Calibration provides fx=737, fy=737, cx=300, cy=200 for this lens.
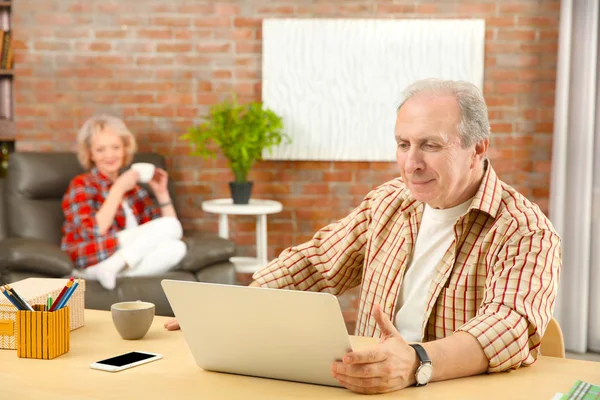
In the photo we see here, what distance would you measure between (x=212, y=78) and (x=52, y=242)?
4.32 ft

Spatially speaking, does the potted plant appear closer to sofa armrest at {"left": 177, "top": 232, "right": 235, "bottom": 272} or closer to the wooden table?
sofa armrest at {"left": 177, "top": 232, "right": 235, "bottom": 272}

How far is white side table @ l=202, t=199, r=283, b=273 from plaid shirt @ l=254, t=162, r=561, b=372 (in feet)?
6.33

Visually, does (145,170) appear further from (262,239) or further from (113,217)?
(262,239)

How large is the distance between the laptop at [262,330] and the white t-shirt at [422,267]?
0.55 m

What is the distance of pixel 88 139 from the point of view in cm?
387

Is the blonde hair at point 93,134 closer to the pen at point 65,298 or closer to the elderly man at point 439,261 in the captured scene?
the elderly man at point 439,261

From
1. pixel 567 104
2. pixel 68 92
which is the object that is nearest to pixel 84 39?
pixel 68 92

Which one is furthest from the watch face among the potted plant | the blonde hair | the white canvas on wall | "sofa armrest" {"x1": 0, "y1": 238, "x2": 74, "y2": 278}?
the white canvas on wall

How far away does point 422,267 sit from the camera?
6.01 feet

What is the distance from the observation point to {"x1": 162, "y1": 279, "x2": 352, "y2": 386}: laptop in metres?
1.23

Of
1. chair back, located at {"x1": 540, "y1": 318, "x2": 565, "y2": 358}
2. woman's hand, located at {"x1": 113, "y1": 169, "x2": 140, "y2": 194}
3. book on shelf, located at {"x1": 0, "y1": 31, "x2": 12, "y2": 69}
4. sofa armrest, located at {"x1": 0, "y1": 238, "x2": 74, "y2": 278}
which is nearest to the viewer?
chair back, located at {"x1": 540, "y1": 318, "x2": 565, "y2": 358}

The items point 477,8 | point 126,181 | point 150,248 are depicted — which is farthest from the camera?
point 477,8

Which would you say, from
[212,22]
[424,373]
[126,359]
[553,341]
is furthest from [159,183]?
[424,373]

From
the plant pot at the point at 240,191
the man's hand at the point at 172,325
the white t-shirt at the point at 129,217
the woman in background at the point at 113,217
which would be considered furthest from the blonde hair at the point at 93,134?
the man's hand at the point at 172,325
